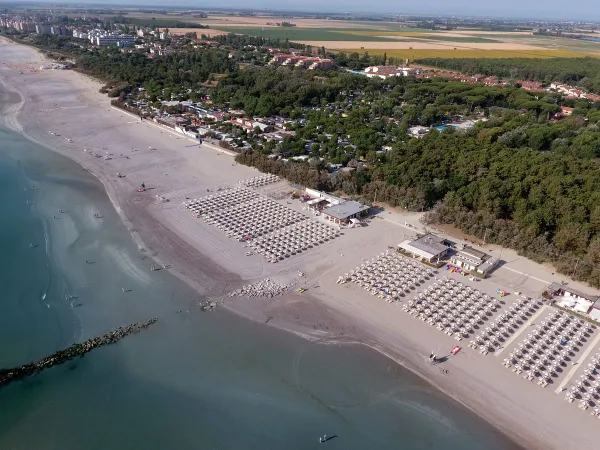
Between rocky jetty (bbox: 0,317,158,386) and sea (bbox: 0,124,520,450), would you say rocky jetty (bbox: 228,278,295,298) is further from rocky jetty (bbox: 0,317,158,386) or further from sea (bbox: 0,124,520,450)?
rocky jetty (bbox: 0,317,158,386)

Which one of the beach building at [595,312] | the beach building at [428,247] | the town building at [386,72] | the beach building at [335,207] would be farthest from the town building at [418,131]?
the beach building at [595,312]

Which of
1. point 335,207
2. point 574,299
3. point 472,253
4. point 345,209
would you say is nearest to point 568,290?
point 574,299

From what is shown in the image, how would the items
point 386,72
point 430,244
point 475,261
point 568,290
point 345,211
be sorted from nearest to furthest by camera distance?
point 568,290 → point 475,261 → point 430,244 → point 345,211 → point 386,72

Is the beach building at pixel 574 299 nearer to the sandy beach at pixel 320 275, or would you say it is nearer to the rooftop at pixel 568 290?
the rooftop at pixel 568 290

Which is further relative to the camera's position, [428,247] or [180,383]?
[428,247]

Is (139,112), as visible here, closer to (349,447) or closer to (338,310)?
(338,310)

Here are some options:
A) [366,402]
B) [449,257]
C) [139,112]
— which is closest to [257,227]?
[449,257]

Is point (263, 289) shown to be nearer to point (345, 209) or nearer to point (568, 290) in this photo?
point (345, 209)

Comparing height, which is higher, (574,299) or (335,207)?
(335,207)

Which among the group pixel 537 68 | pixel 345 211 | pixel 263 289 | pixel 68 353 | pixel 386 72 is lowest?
pixel 68 353
